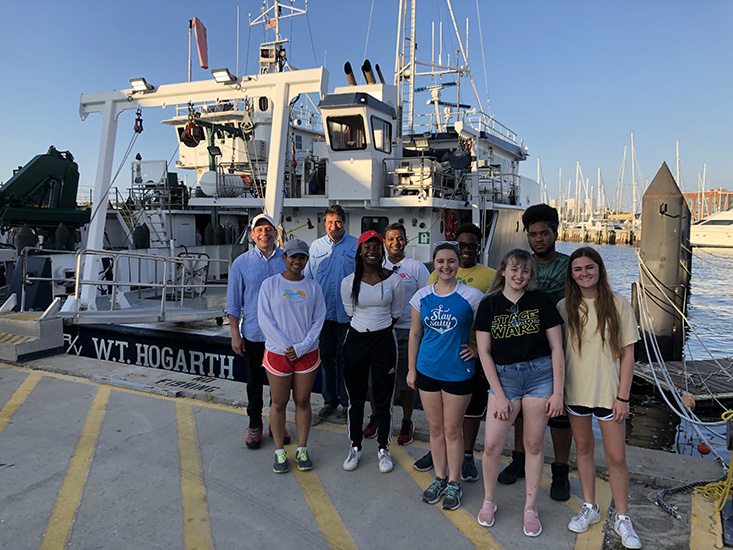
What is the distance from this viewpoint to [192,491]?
3.59 meters

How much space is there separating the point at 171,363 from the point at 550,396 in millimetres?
6632

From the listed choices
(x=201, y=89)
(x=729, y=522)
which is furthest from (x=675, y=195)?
(x=201, y=89)

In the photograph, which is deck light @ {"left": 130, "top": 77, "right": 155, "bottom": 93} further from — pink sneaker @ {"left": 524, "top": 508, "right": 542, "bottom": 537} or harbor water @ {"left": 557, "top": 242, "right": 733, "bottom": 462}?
pink sneaker @ {"left": 524, "top": 508, "right": 542, "bottom": 537}

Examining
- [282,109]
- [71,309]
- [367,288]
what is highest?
[282,109]

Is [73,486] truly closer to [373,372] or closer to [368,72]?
[373,372]

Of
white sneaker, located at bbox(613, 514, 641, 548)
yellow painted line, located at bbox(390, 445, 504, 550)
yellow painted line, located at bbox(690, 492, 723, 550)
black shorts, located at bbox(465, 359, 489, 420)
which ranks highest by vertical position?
black shorts, located at bbox(465, 359, 489, 420)

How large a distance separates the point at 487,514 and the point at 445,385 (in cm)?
82

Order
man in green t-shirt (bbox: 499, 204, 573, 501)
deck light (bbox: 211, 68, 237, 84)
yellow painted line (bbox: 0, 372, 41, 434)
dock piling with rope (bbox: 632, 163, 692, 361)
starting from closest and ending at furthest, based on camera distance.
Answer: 1. man in green t-shirt (bbox: 499, 204, 573, 501)
2. yellow painted line (bbox: 0, 372, 41, 434)
3. deck light (bbox: 211, 68, 237, 84)
4. dock piling with rope (bbox: 632, 163, 692, 361)

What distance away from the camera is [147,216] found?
14492 millimetres

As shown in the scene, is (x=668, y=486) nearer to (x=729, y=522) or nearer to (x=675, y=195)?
(x=729, y=522)

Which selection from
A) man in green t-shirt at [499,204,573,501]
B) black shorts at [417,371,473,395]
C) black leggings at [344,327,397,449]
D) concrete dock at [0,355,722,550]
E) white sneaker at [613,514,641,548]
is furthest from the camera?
black leggings at [344,327,397,449]

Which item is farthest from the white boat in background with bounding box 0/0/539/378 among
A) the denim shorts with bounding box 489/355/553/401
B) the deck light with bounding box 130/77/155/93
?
the denim shorts with bounding box 489/355/553/401

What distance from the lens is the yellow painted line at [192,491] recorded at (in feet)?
10.1

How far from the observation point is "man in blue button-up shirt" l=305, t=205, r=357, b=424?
4.81 m
